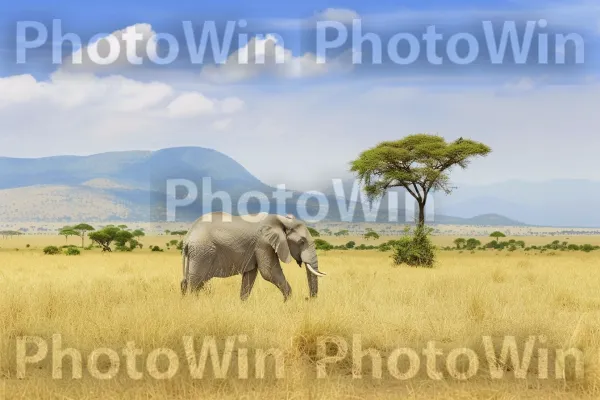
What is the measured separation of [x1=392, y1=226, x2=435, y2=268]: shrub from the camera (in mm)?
27125

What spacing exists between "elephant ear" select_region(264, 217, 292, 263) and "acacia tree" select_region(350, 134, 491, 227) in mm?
21830

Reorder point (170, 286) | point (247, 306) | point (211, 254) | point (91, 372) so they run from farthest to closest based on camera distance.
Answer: point (170, 286)
point (211, 254)
point (247, 306)
point (91, 372)

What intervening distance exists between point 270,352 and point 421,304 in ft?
16.9

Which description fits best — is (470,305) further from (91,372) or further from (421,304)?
(91,372)

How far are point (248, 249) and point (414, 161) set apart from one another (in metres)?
23.3

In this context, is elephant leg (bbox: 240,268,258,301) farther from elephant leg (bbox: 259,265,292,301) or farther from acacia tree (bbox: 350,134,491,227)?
acacia tree (bbox: 350,134,491,227)

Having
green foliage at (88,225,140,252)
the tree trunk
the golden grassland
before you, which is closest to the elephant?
the golden grassland

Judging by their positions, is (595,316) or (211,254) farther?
(211,254)

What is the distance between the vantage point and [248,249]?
1265 cm

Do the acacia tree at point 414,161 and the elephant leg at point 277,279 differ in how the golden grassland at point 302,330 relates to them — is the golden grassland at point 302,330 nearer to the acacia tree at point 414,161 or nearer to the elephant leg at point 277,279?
the elephant leg at point 277,279

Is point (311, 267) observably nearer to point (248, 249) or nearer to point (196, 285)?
point (248, 249)

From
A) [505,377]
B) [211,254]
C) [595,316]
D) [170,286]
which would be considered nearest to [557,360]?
[505,377]

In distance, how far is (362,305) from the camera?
12.0 metres

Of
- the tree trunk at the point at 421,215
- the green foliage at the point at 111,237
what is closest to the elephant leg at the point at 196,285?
the tree trunk at the point at 421,215
